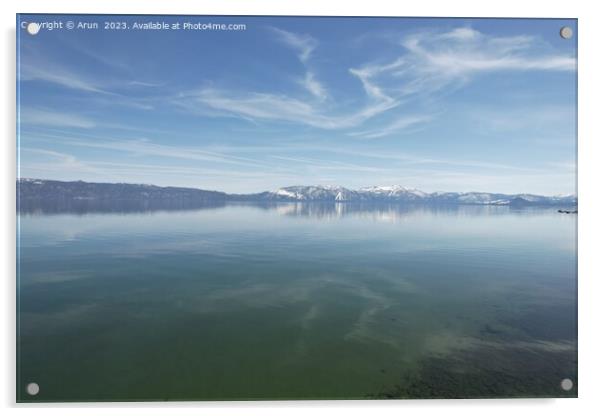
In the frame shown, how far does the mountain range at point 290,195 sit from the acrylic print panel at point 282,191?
111mm

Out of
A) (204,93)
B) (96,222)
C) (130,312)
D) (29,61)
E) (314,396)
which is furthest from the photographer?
(96,222)

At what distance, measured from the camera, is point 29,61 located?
22.3 feet

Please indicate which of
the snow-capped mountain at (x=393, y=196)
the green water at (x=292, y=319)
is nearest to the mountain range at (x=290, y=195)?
the snow-capped mountain at (x=393, y=196)

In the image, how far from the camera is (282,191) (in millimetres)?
11773

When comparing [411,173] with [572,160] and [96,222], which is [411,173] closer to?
[572,160]

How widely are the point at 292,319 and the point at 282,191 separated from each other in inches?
195

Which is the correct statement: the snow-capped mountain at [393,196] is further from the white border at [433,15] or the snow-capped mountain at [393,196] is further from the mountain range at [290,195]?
the white border at [433,15]

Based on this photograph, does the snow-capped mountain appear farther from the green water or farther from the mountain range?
the green water

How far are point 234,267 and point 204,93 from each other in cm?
571

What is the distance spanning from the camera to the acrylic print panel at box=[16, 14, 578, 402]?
21.0ft

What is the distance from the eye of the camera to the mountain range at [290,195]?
885cm

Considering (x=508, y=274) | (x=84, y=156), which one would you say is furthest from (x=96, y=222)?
(x=508, y=274)

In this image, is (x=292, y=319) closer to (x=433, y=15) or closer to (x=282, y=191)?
(x=282, y=191)

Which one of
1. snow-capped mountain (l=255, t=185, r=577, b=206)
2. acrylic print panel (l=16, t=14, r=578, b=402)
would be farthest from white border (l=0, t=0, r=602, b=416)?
snow-capped mountain (l=255, t=185, r=577, b=206)
